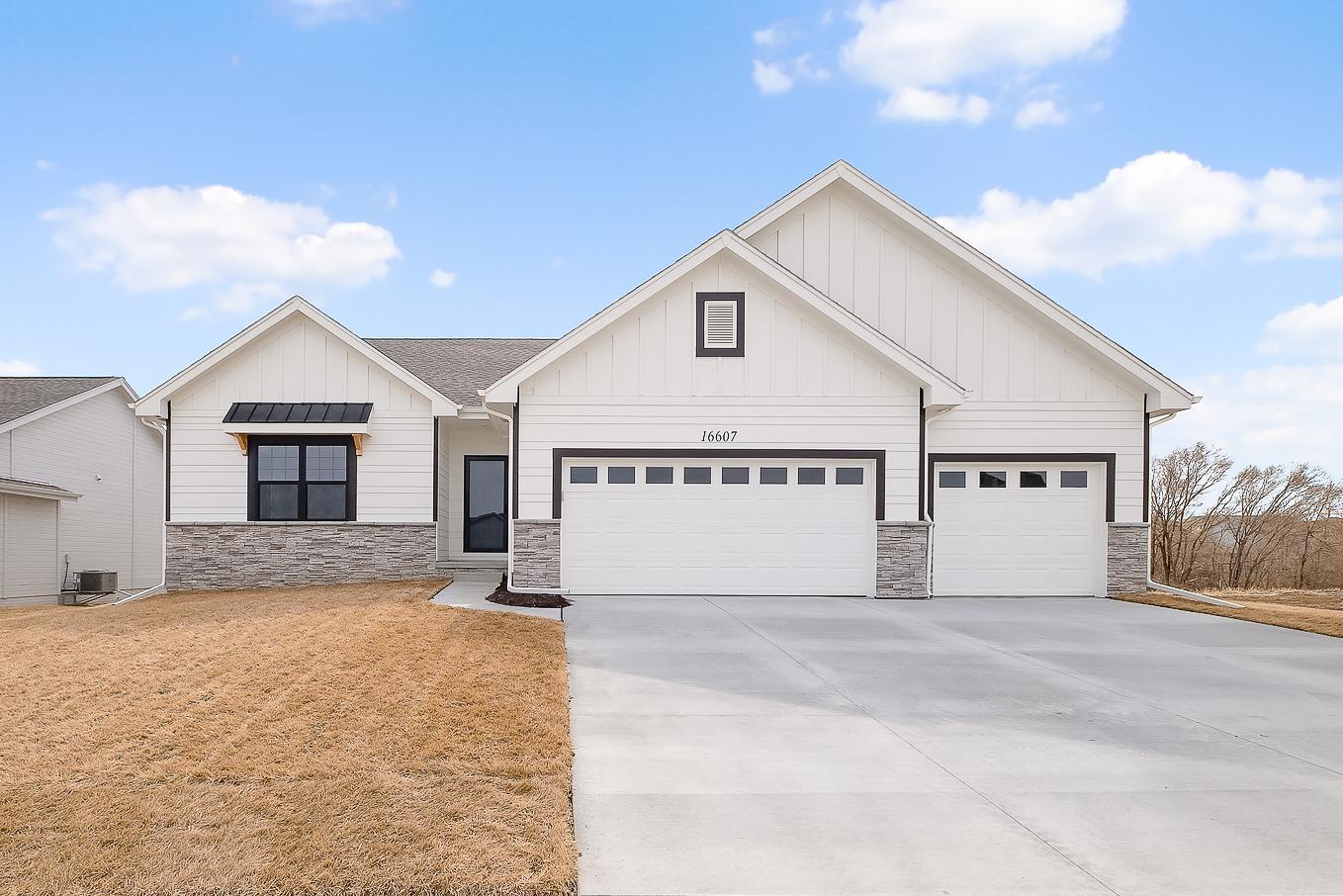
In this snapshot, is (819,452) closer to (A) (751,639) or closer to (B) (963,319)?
(B) (963,319)

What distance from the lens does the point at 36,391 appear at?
72.3 feet

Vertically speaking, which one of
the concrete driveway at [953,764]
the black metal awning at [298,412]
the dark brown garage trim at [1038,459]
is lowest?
the concrete driveway at [953,764]

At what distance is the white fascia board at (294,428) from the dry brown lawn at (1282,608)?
1452 centimetres

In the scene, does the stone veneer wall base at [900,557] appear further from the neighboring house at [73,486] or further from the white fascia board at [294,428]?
the neighboring house at [73,486]

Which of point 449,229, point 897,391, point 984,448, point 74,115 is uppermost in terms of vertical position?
point 74,115

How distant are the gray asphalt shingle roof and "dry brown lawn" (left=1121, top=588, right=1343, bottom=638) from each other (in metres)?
25.3

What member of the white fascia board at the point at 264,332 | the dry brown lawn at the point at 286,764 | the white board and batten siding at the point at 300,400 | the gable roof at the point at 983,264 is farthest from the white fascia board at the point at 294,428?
the gable roof at the point at 983,264

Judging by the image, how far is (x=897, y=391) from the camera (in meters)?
14.5

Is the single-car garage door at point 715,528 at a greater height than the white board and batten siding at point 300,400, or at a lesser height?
lesser

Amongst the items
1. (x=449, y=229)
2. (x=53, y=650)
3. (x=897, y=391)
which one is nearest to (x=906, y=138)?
(x=897, y=391)

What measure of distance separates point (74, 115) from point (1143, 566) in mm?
23894

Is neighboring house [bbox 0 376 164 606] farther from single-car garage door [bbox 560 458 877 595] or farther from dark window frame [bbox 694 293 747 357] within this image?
dark window frame [bbox 694 293 747 357]

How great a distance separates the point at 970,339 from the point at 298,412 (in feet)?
42.0

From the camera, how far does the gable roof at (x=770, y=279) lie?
13859mm
